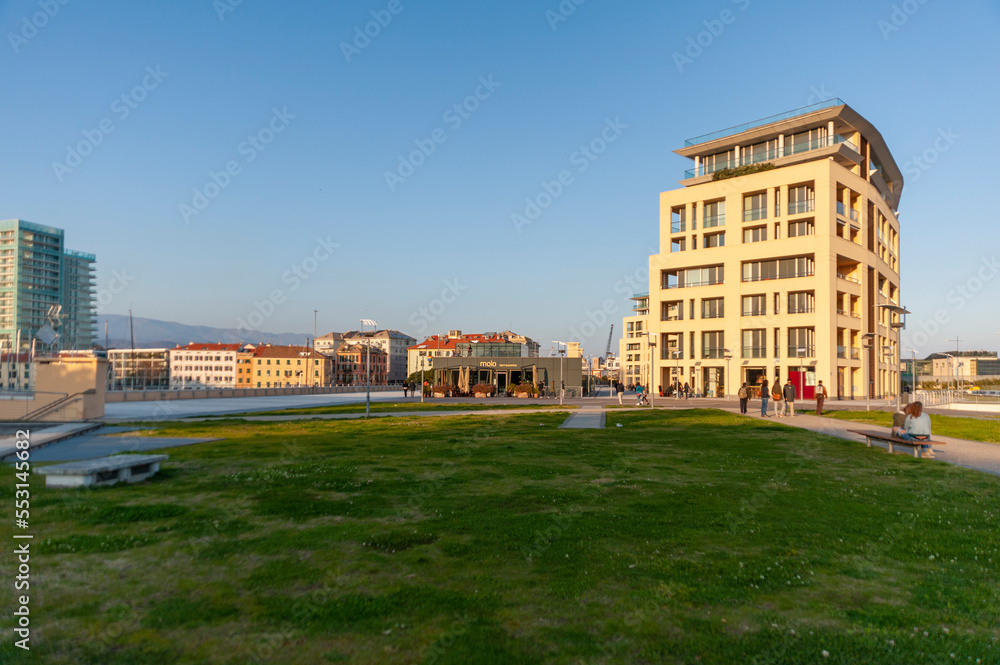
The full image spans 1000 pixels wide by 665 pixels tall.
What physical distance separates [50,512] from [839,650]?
9217 millimetres

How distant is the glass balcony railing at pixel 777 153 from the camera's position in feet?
184

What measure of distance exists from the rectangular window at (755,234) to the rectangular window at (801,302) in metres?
6.03

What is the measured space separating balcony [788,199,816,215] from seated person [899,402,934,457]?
43151 mm

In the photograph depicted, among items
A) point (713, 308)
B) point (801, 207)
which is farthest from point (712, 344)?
point (801, 207)

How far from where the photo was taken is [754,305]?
56.6 meters

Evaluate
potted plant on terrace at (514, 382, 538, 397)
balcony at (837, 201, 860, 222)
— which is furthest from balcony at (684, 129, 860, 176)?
potted plant on terrace at (514, 382, 538, 397)

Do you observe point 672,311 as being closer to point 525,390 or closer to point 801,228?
point 801,228

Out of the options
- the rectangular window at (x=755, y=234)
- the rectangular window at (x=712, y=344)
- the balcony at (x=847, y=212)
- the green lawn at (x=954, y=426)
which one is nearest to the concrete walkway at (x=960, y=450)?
the green lawn at (x=954, y=426)

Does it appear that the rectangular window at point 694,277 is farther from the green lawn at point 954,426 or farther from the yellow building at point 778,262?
the green lawn at point 954,426

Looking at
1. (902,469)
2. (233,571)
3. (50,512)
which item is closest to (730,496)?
Answer: (902,469)

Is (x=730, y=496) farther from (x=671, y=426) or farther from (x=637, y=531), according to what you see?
(x=671, y=426)

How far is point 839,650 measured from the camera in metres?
4.32

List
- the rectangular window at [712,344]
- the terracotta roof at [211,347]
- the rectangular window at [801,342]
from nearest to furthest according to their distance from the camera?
the rectangular window at [801,342] < the rectangular window at [712,344] < the terracotta roof at [211,347]

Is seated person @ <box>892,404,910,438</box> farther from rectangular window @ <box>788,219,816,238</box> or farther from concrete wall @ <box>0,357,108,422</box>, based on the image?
rectangular window @ <box>788,219,816,238</box>
